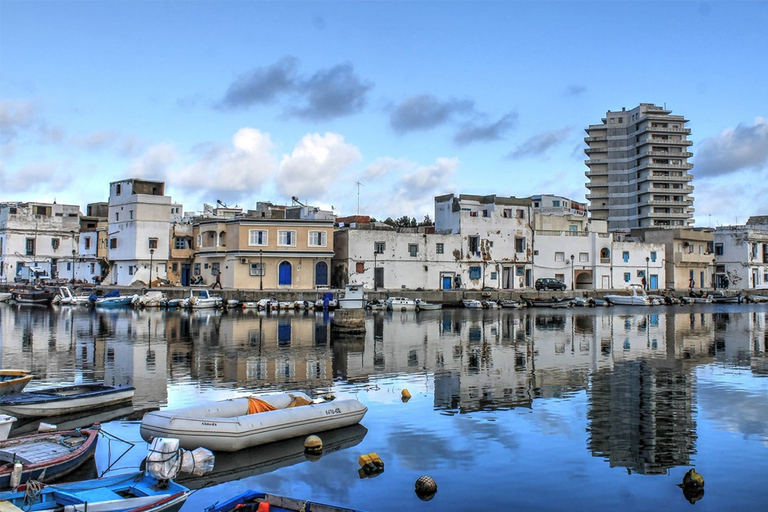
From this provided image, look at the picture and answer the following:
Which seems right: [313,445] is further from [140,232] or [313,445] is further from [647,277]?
[647,277]

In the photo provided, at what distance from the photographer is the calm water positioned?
12.2 m

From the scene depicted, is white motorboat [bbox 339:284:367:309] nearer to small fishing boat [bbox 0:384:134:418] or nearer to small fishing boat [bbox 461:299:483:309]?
small fishing boat [bbox 461:299:483:309]

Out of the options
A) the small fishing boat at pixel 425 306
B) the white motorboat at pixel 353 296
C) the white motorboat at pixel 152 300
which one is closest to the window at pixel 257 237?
the white motorboat at pixel 152 300

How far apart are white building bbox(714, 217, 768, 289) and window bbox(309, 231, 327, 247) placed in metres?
55.5

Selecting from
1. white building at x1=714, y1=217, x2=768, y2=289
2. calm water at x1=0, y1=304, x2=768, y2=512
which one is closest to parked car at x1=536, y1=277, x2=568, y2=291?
calm water at x1=0, y1=304, x2=768, y2=512

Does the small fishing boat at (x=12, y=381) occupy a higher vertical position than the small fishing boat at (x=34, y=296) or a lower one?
lower

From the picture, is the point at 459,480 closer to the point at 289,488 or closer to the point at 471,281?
the point at 289,488

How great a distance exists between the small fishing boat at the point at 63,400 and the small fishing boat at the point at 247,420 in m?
3.20

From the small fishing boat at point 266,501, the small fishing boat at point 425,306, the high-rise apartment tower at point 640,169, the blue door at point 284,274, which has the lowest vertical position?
the small fishing boat at point 266,501

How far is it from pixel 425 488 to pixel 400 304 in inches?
1772

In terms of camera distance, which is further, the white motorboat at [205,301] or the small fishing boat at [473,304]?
the small fishing boat at [473,304]

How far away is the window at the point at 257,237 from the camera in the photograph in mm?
59469

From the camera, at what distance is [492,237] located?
2714 inches

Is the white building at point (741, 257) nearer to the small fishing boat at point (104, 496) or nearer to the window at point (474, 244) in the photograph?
the window at point (474, 244)
